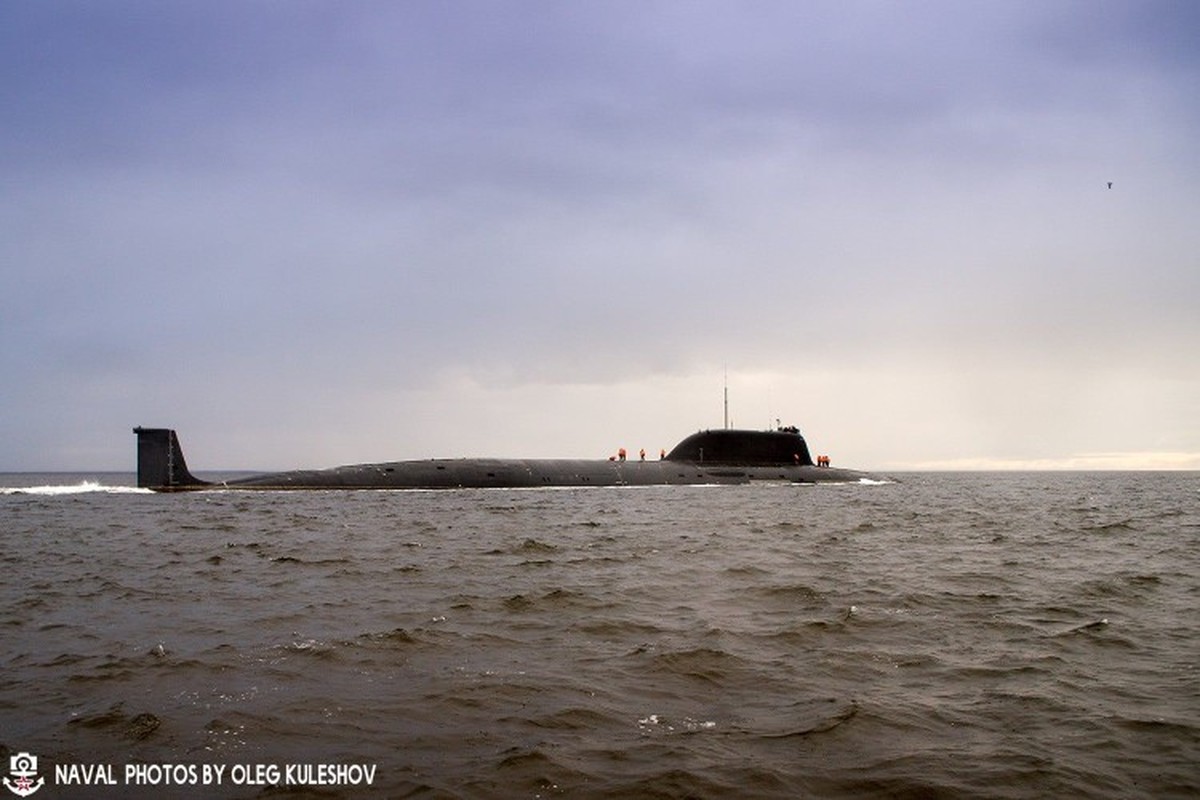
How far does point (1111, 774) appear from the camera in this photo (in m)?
6.26

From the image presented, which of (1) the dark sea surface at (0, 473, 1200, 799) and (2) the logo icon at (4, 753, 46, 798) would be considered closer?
(2) the logo icon at (4, 753, 46, 798)

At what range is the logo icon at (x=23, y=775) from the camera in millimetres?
5742

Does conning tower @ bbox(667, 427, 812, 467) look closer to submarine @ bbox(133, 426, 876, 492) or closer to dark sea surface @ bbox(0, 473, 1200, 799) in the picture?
submarine @ bbox(133, 426, 876, 492)

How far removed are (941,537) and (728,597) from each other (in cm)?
1363

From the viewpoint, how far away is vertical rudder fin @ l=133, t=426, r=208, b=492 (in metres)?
42.1

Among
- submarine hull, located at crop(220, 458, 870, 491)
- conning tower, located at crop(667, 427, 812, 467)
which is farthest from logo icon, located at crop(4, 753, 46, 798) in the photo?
conning tower, located at crop(667, 427, 812, 467)

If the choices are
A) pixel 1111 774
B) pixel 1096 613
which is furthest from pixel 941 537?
pixel 1111 774

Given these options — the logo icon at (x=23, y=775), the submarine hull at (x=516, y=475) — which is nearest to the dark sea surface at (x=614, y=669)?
the logo icon at (x=23, y=775)

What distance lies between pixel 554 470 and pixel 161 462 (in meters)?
23.4

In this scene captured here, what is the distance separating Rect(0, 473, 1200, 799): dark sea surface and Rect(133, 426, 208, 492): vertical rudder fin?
2385 centimetres

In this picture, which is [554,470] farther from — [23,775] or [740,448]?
[23,775]

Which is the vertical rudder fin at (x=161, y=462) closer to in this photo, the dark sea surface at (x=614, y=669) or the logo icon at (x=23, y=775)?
the dark sea surface at (x=614, y=669)

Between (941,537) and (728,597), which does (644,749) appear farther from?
(941,537)

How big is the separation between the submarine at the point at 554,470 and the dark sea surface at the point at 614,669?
25.4 metres
